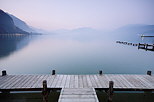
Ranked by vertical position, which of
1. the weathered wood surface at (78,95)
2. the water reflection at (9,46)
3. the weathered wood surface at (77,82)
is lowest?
the weathered wood surface at (78,95)

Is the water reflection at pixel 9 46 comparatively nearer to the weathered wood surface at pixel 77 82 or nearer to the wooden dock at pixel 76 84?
the weathered wood surface at pixel 77 82

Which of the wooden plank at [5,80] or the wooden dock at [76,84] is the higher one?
the wooden plank at [5,80]

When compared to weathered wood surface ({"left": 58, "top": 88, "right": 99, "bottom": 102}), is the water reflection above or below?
above

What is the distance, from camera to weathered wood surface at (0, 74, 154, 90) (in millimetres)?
8617

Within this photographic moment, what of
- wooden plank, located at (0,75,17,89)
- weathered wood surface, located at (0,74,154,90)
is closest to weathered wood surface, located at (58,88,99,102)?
weathered wood surface, located at (0,74,154,90)

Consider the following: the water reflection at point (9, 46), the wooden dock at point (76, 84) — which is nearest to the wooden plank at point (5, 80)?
the wooden dock at point (76, 84)

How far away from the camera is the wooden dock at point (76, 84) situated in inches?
290

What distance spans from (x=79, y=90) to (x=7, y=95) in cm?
604

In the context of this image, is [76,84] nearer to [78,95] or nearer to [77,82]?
[77,82]

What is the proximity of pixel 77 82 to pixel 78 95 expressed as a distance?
227cm

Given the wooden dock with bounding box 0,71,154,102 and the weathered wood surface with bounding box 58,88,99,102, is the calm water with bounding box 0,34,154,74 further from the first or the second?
the weathered wood surface with bounding box 58,88,99,102

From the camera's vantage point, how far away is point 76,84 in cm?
899

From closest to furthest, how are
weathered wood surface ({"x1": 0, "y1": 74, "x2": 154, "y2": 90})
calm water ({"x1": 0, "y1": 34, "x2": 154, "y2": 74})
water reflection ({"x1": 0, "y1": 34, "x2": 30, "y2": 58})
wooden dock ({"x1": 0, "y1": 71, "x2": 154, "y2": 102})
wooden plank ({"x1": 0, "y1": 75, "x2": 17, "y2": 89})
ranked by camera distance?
wooden dock ({"x1": 0, "y1": 71, "x2": 154, "y2": 102}) < weathered wood surface ({"x1": 0, "y1": 74, "x2": 154, "y2": 90}) < wooden plank ({"x1": 0, "y1": 75, "x2": 17, "y2": 89}) < calm water ({"x1": 0, "y1": 34, "x2": 154, "y2": 74}) < water reflection ({"x1": 0, "y1": 34, "x2": 30, "y2": 58})

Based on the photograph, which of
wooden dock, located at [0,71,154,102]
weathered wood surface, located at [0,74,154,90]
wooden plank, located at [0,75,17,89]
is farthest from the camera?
wooden plank, located at [0,75,17,89]
